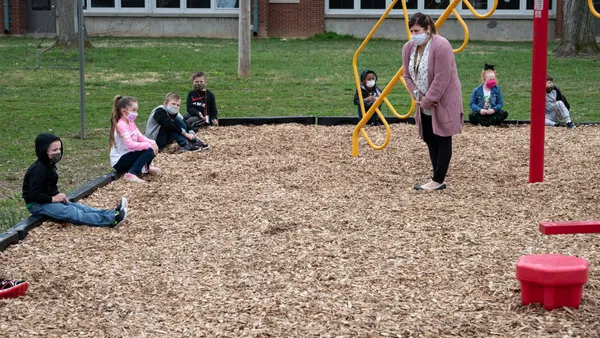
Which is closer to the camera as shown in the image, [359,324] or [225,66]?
[359,324]

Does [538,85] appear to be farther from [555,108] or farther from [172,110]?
[172,110]

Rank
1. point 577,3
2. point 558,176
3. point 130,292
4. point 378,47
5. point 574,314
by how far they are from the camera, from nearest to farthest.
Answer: point 574,314, point 130,292, point 558,176, point 577,3, point 378,47

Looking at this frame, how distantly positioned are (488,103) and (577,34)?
11.7 meters

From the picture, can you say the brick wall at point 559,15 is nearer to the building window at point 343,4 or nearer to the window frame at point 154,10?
the building window at point 343,4

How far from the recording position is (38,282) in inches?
226

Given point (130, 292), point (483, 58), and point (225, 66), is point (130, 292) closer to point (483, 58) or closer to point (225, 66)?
point (225, 66)

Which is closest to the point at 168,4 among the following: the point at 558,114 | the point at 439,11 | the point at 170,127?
the point at 439,11

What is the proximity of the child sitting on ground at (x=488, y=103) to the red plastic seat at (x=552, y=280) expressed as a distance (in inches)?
295

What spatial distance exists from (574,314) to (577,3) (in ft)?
62.4

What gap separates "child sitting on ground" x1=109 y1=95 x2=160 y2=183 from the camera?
29.7ft

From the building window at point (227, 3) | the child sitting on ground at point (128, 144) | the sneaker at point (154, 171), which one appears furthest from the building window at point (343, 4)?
the child sitting on ground at point (128, 144)

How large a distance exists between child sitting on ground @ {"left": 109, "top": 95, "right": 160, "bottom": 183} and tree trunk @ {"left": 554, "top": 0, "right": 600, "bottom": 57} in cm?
1600

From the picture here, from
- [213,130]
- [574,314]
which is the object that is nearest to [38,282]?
[574,314]

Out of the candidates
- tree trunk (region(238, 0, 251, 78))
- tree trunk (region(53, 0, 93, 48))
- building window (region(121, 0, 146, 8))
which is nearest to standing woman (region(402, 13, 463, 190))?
tree trunk (region(238, 0, 251, 78))
